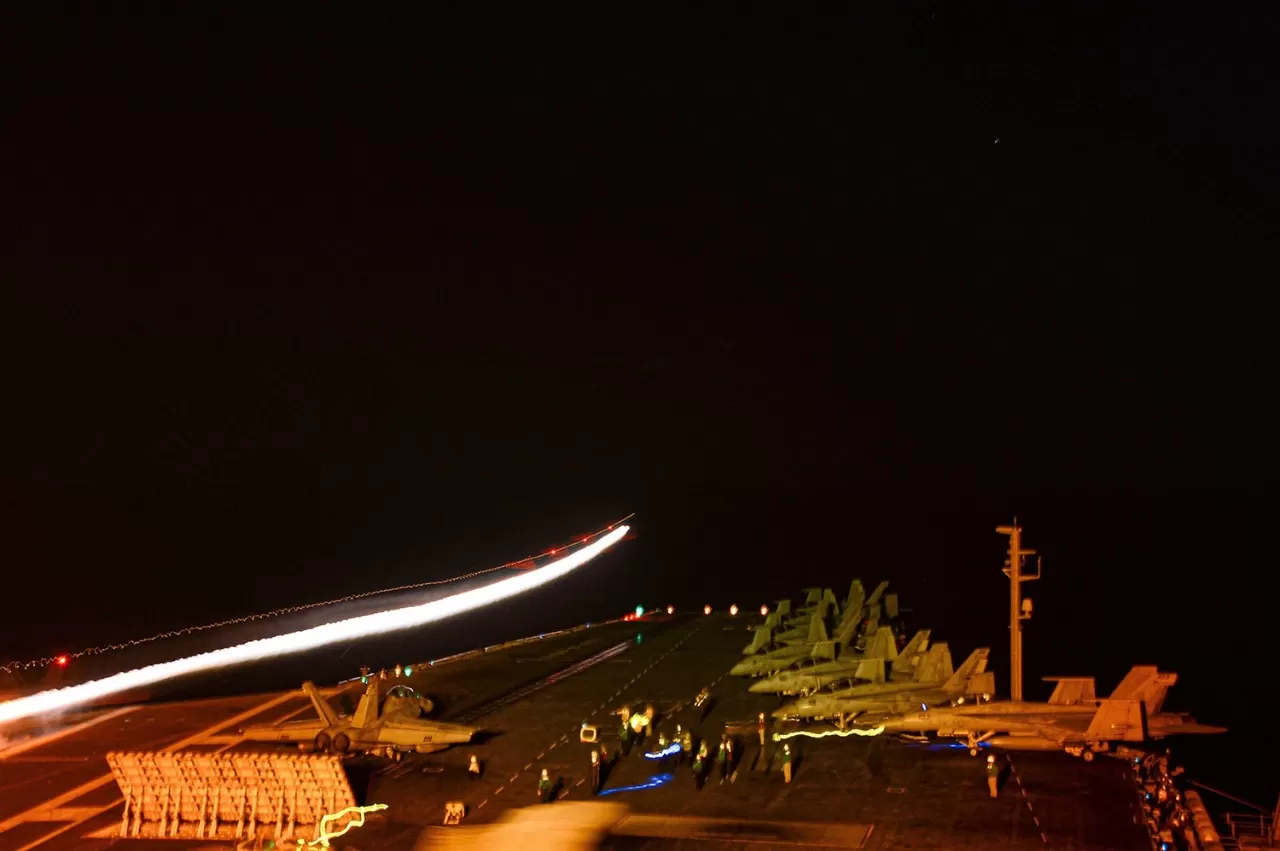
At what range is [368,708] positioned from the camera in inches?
1421

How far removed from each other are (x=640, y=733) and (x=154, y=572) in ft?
428

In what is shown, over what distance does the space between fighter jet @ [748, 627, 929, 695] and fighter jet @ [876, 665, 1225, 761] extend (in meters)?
5.54

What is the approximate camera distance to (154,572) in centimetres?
15000

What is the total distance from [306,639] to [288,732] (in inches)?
1422

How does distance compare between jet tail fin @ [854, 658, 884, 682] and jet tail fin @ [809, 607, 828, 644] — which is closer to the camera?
jet tail fin @ [854, 658, 884, 682]

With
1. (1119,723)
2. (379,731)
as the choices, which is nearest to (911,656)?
(1119,723)

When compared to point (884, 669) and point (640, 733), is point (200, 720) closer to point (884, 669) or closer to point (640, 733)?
point (640, 733)

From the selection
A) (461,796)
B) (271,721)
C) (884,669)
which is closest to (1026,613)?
(884,669)

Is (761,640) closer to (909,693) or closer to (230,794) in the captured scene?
(909,693)

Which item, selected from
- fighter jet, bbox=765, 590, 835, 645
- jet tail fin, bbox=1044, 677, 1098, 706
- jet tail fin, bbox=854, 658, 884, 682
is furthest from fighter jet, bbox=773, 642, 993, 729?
fighter jet, bbox=765, 590, 835, 645

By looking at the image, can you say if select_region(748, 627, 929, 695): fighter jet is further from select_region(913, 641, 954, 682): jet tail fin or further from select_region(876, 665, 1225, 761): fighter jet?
select_region(876, 665, 1225, 761): fighter jet

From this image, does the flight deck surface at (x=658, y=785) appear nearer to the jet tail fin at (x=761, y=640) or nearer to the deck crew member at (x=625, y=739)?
the deck crew member at (x=625, y=739)

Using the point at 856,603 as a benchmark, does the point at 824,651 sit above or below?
below

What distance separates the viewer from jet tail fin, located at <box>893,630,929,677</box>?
42.4 metres
